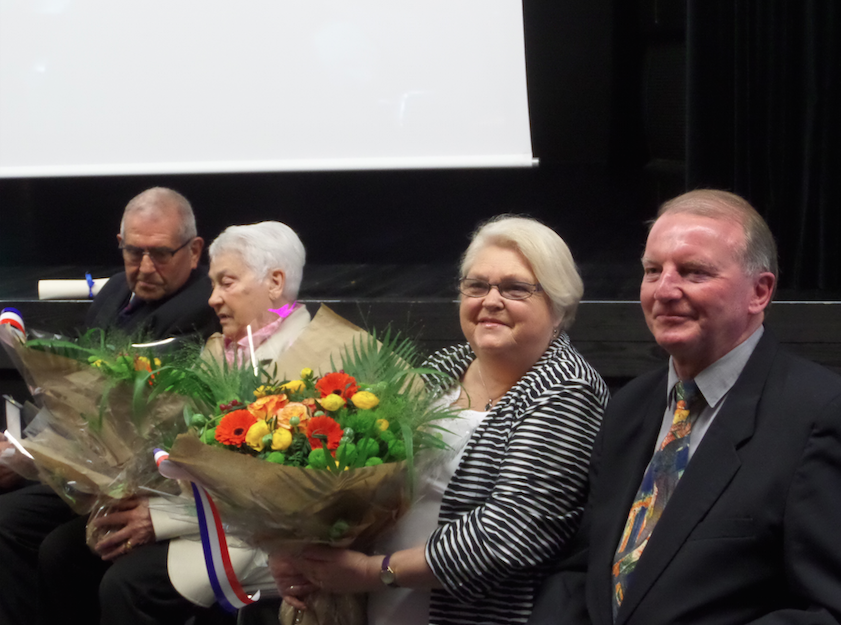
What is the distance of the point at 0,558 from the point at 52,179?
3.33 meters

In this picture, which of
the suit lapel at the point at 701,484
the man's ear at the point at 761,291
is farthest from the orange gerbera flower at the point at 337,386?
the man's ear at the point at 761,291

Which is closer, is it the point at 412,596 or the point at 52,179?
the point at 412,596

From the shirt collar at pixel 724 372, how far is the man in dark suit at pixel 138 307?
5.41 feet

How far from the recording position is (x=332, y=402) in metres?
1.50

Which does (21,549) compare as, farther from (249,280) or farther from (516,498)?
(516,498)

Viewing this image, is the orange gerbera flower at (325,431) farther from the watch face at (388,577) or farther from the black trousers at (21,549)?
the black trousers at (21,549)

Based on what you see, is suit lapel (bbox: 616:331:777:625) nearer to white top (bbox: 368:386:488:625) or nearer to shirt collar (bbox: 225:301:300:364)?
white top (bbox: 368:386:488:625)

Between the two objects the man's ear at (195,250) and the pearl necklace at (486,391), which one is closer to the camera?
the pearl necklace at (486,391)

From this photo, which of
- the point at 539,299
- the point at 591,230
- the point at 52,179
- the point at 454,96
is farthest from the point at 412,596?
the point at 52,179

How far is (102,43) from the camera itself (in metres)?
4.38

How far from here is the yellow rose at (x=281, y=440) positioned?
1.43m

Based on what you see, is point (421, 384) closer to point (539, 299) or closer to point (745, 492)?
point (539, 299)

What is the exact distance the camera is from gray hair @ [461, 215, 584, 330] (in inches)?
73.9

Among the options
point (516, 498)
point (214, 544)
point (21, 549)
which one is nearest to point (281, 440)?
point (214, 544)
